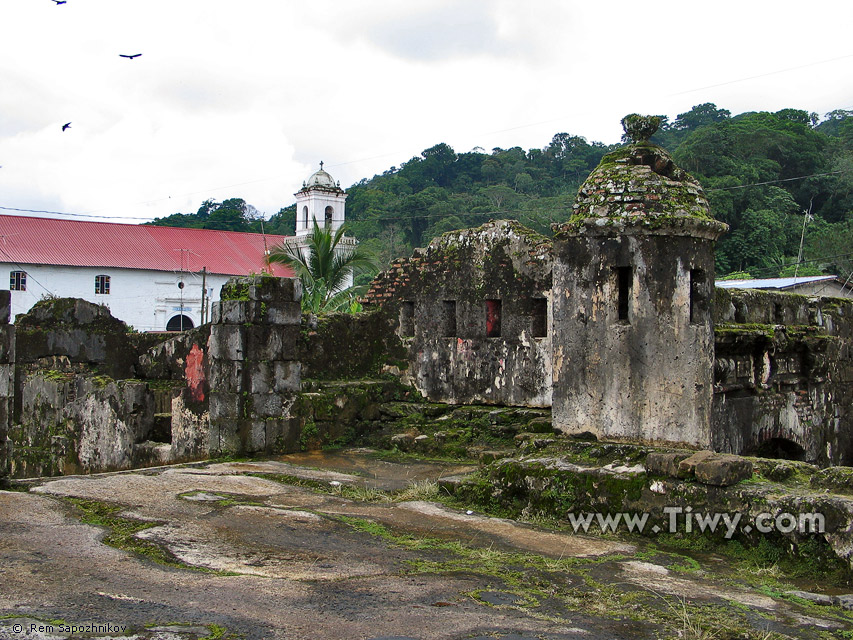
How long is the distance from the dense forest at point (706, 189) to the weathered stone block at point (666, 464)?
21.4 metres

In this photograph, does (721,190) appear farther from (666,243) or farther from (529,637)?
(529,637)

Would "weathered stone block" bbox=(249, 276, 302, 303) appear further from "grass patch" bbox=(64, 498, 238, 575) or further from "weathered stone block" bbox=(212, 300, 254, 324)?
"grass patch" bbox=(64, 498, 238, 575)

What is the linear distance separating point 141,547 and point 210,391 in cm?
441

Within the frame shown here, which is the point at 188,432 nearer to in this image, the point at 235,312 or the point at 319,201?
the point at 235,312

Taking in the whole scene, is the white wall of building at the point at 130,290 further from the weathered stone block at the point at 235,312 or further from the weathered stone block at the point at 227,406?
the weathered stone block at the point at 227,406

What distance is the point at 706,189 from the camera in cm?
3409

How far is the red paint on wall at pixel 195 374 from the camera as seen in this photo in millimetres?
9258

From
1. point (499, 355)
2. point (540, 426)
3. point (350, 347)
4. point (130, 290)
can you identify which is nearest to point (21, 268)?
point (130, 290)

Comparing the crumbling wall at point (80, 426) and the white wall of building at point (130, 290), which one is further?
the white wall of building at point (130, 290)

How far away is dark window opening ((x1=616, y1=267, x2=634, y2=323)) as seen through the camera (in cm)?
694

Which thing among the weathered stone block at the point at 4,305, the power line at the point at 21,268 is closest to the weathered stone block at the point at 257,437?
the weathered stone block at the point at 4,305

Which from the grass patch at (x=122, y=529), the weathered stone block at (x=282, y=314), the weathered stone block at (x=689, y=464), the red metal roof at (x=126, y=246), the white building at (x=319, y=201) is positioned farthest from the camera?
the white building at (x=319, y=201)

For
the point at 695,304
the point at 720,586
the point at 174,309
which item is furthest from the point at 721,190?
the point at 720,586

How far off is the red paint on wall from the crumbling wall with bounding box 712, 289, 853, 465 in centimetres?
533
